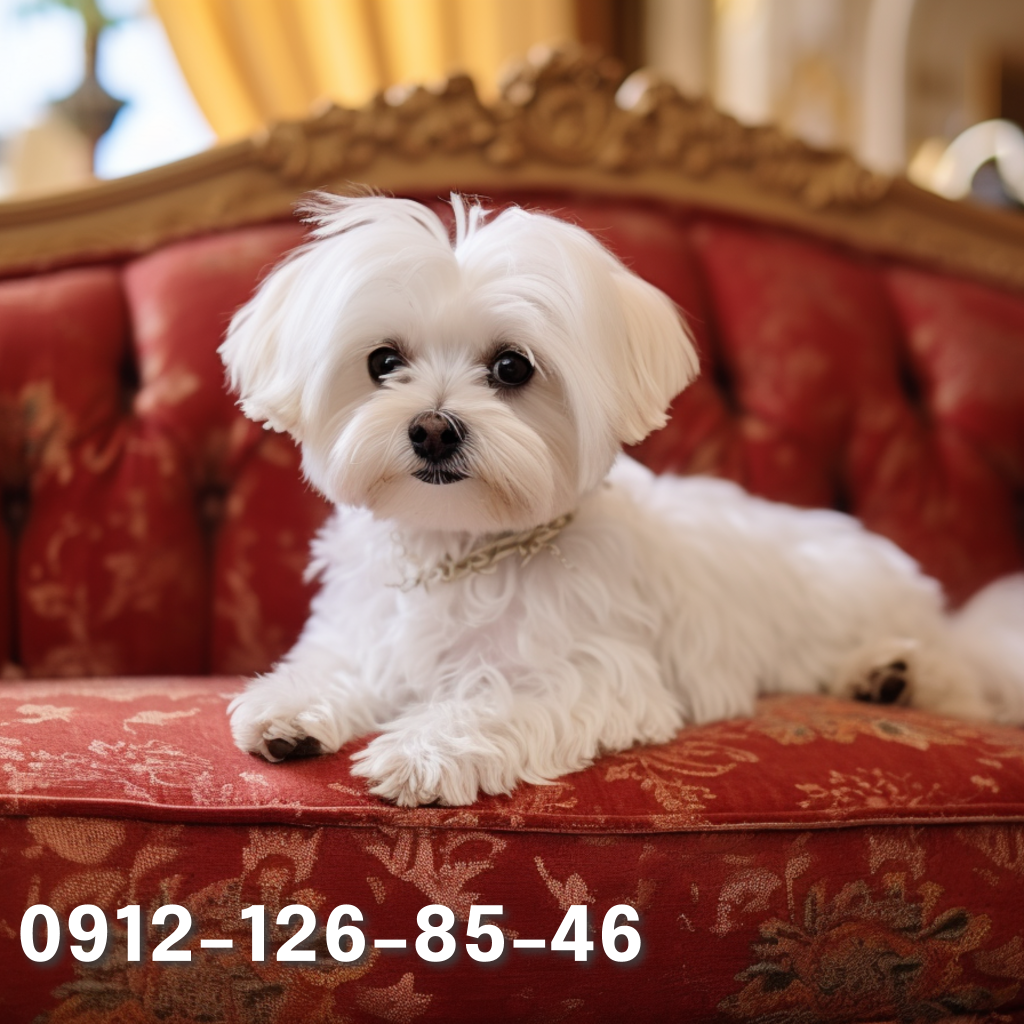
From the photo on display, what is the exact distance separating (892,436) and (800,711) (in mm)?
993

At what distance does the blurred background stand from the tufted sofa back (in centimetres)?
76

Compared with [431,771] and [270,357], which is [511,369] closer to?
[270,357]

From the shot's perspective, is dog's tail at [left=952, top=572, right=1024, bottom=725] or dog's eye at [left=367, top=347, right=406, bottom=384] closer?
dog's eye at [left=367, top=347, right=406, bottom=384]

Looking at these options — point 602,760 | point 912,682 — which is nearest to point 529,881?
point 602,760

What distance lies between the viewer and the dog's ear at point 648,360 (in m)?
1.35

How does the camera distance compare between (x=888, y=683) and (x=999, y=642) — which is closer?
(x=888, y=683)

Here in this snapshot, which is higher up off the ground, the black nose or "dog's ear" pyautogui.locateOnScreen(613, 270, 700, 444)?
"dog's ear" pyautogui.locateOnScreen(613, 270, 700, 444)

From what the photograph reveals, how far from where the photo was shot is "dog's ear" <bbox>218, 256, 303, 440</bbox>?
54.4 inches

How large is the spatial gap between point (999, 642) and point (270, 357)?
56.2 inches

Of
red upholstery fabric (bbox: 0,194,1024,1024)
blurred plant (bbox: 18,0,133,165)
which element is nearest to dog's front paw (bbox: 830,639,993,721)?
red upholstery fabric (bbox: 0,194,1024,1024)

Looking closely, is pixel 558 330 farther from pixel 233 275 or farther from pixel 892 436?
pixel 892 436

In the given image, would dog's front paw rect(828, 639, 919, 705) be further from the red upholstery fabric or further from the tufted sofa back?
the tufted sofa back

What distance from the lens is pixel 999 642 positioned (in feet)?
6.14

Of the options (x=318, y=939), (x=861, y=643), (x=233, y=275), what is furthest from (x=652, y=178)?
(x=318, y=939)
